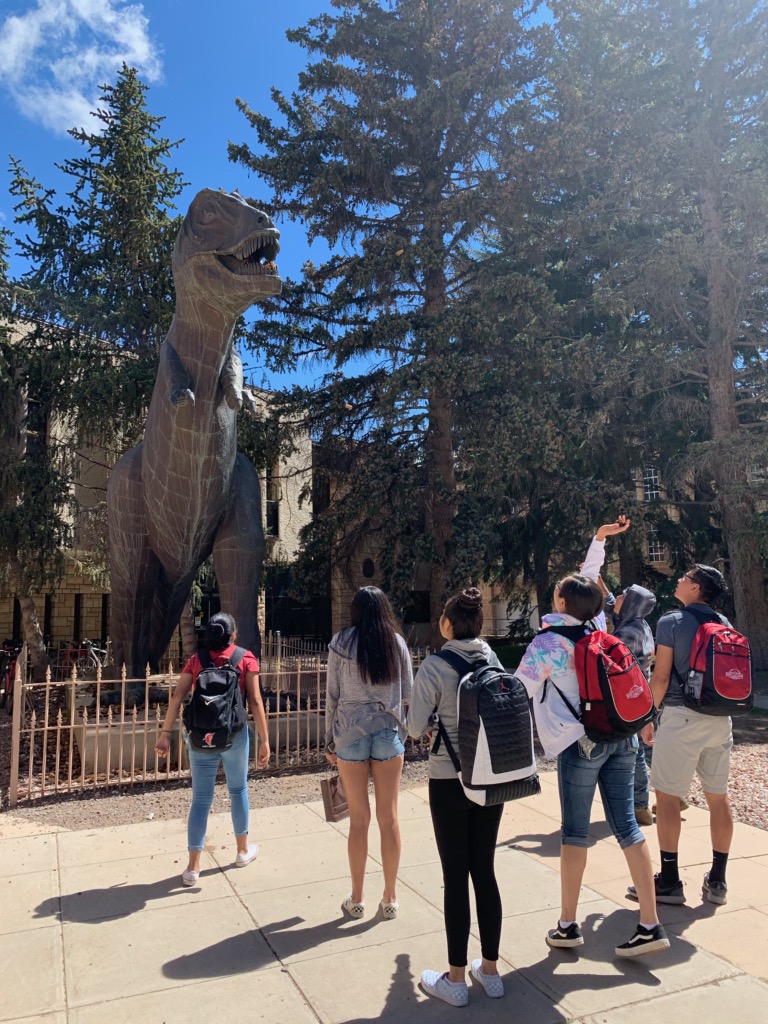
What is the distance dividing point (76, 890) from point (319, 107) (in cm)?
1414

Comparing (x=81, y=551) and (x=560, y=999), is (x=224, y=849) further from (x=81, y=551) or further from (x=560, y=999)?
(x=81, y=551)

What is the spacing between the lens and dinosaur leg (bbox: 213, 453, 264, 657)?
753cm

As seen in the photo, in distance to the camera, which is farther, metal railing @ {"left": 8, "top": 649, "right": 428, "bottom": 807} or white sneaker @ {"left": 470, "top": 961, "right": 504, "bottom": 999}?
metal railing @ {"left": 8, "top": 649, "right": 428, "bottom": 807}

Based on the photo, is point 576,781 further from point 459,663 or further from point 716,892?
point 716,892

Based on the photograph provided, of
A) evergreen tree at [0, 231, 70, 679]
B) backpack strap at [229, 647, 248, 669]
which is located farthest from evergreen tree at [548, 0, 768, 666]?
backpack strap at [229, 647, 248, 669]

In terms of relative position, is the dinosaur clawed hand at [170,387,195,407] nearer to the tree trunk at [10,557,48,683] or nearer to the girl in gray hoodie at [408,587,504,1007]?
the girl in gray hoodie at [408,587,504,1007]

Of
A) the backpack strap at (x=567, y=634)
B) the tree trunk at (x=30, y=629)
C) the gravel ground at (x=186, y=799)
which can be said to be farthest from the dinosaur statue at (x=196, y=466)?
the tree trunk at (x=30, y=629)

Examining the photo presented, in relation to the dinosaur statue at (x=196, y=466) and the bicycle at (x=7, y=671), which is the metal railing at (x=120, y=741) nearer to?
the dinosaur statue at (x=196, y=466)

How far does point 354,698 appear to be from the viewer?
3.71 m

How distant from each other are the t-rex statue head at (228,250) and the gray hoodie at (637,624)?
150 inches

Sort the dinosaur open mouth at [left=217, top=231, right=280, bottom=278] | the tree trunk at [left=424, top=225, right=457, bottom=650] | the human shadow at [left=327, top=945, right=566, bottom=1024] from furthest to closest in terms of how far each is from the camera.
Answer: the tree trunk at [left=424, top=225, right=457, bottom=650]
the dinosaur open mouth at [left=217, top=231, right=280, bottom=278]
the human shadow at [left=327, top=945, right=566, bottom=1024]

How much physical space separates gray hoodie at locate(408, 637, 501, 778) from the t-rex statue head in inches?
163

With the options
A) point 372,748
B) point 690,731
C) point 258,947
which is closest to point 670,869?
point 690,731

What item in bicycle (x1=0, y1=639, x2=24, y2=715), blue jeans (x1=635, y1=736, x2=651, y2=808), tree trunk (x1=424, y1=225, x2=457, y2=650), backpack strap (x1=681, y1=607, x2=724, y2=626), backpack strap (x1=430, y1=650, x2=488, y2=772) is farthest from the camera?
tree trunk (x1=424, y1=225, x2=457, y2=650)
